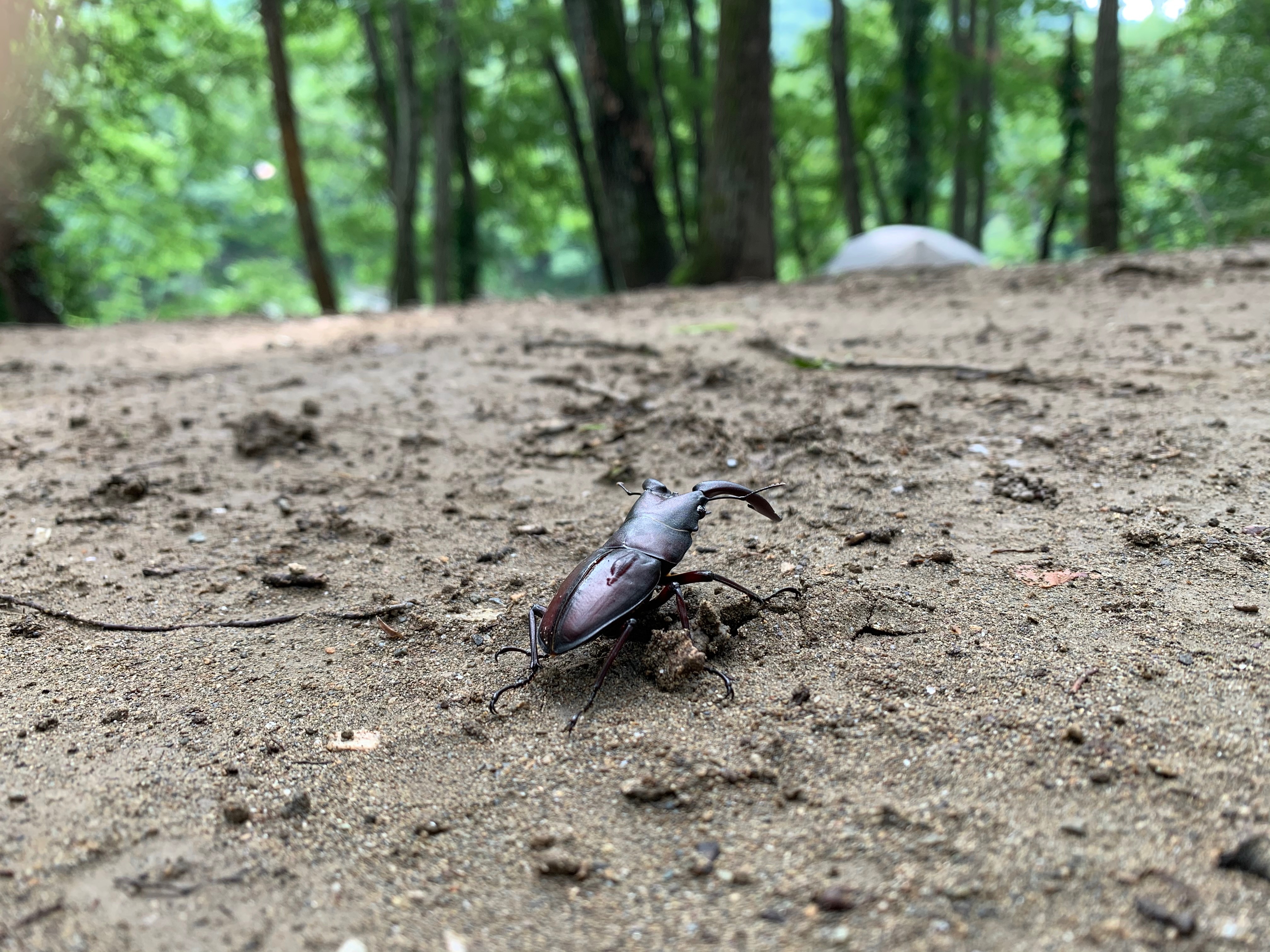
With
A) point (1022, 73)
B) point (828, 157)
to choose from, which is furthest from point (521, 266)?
point (1022, 73)

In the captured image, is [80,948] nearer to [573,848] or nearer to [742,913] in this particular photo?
[573,848]

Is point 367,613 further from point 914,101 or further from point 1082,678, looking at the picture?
point 914,101

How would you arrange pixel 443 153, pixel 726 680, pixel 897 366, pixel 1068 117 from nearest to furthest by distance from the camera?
pixel 726 680
pixel 897 366
pixel 443 153
pixel 1068 117

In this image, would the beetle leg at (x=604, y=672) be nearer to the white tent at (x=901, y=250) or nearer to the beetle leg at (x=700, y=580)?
the beetle leg at (x=700, y=580)

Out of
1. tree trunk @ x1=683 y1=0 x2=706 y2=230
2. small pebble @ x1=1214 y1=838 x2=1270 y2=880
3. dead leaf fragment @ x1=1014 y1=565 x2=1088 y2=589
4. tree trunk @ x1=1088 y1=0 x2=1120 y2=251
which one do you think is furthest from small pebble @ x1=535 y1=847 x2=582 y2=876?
tree trunk @ x1=683 y1=0 x2=706 y2=230

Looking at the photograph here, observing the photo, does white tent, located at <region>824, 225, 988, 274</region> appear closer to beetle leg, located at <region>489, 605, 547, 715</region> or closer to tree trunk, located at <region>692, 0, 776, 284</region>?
tree trunk, located at <region>692, 0, 776, 284</region>

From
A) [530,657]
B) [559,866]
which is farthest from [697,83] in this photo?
[559,866]
